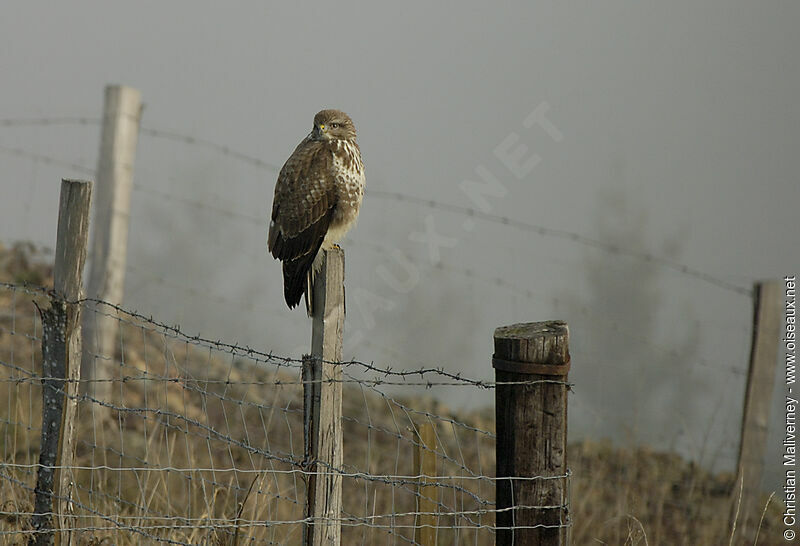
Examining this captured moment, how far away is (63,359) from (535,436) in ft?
7.05

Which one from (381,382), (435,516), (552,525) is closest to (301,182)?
(381,382)

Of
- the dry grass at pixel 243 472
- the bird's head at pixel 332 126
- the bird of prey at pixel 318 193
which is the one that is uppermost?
the bird's head at pixel 332 126

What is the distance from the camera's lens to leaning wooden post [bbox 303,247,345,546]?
3160 millimetres

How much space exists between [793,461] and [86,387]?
4989 mm

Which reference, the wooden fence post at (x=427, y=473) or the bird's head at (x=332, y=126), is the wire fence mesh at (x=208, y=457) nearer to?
the wooden fence post at (x=427, y=473)

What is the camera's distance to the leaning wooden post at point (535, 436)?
9.45 ft

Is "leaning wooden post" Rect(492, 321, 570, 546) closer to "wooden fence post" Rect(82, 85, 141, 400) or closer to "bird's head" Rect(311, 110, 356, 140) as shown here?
"bird's head" Rect(311, 110, 356, 140)

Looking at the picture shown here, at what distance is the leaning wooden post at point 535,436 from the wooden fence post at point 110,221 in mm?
4539

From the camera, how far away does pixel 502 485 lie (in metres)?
2.93

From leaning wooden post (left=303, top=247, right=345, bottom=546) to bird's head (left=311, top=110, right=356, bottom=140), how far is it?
128 centimetres

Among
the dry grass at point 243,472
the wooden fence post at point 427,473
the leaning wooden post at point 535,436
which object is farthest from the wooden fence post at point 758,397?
the leaning wooden post at point 535,436

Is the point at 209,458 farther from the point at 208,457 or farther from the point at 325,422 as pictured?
the point at 325,422

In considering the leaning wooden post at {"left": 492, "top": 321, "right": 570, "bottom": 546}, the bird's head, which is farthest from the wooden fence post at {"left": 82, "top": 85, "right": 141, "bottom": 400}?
the leaning wooden post at {"left": 492, "top": 321, "right": 570, "bottom": 546}

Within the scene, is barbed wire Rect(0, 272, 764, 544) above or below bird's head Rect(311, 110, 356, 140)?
below
